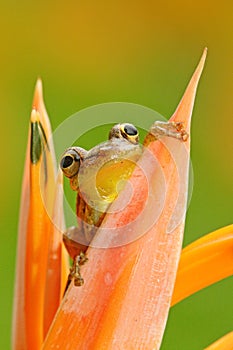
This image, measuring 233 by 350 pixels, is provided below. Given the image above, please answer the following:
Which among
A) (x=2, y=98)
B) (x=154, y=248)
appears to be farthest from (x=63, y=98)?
(x=154, y=248)

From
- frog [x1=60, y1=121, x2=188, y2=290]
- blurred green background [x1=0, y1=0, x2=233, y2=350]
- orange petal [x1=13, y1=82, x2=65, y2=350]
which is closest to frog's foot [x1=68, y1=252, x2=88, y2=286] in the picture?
frog [x1=60, y1=121, x2=188, y2=290]

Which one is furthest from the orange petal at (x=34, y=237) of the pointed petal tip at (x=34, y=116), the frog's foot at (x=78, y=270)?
the frog's foot at (x=78, y=270)

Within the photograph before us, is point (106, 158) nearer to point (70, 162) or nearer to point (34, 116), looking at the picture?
point (70, 162)

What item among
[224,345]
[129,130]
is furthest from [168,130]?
[224,345]

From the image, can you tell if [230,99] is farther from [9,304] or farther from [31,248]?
[31,248]

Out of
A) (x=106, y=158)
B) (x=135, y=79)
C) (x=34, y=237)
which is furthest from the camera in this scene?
(x=135, y=79)

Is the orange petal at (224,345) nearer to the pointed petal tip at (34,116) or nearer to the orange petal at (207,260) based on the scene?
the orange petal at (207,260)
